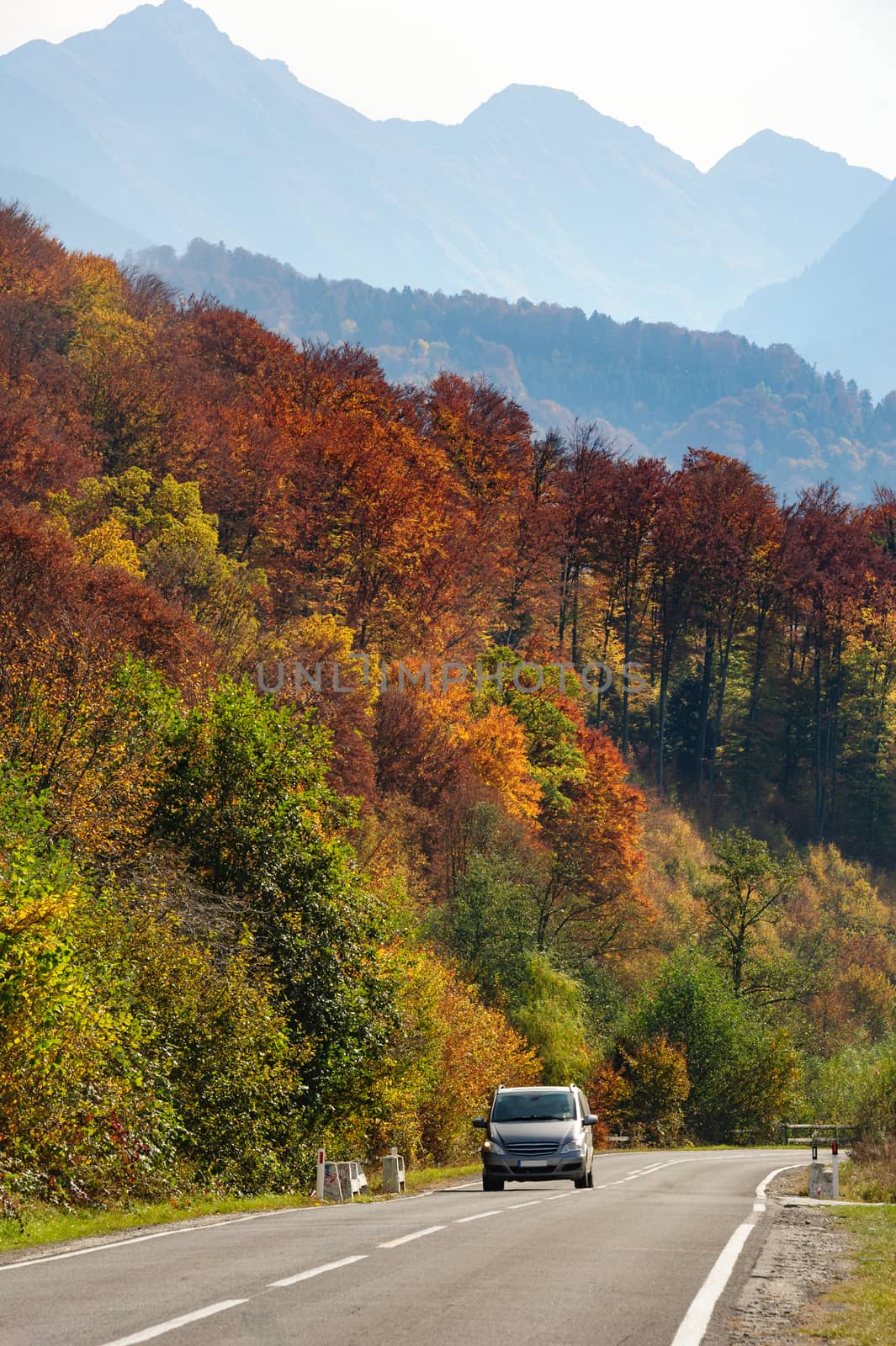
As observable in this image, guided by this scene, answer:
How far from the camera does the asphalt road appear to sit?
32.7ft

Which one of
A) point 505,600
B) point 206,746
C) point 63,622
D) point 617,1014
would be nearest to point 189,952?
point 206,746

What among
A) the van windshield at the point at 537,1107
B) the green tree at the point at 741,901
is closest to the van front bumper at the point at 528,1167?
the van windshield at the point at 537,1107

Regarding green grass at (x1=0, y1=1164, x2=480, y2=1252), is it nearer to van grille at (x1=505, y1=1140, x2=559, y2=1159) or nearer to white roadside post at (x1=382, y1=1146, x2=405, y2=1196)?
white roadside post at (x1=382, y1=1146, x2=405, y2=1196)

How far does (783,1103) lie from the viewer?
68688 mm

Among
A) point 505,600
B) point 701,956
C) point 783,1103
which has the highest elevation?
point 505,600

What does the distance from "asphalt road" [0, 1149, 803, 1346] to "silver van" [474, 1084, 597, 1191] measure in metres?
5.09

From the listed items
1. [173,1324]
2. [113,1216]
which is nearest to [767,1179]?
[113,1216]

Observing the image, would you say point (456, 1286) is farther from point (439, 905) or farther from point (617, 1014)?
point (617, 1014)

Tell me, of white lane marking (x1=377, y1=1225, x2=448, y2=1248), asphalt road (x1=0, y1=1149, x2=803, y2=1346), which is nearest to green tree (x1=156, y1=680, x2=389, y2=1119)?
asphalt road (x1=0, y1=1149, x2=803, y2=1346)

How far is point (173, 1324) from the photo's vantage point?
10.1 m

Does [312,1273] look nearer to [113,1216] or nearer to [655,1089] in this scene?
[113,1216]

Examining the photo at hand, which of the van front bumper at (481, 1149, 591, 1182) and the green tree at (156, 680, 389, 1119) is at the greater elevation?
the green tree at (156, 680, 389, 1119)

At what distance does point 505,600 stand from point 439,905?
30.0m

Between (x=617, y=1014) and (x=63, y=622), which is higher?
(x=63, y=622)
